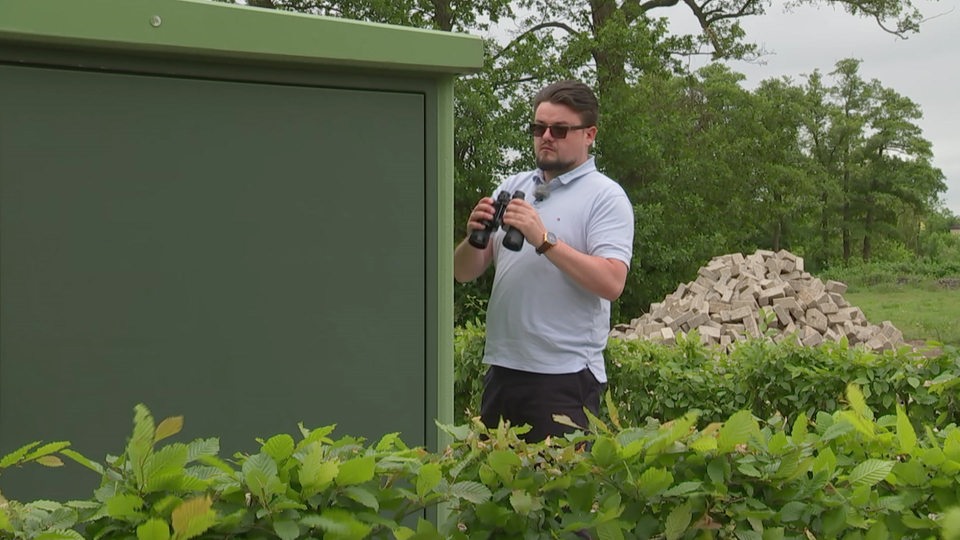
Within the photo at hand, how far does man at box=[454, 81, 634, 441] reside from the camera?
3.62 meters

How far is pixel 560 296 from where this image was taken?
3674 millimetres

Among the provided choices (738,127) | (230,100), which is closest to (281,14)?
(230,100)

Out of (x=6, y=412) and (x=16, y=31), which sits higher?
(x=16, y=31)

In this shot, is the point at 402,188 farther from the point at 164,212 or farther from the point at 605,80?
the point at 605,80

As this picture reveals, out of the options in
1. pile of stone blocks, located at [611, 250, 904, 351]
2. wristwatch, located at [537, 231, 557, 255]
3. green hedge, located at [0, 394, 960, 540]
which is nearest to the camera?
green hedge, located at [0, 394, 960, 540]

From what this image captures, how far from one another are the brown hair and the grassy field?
15597 mm

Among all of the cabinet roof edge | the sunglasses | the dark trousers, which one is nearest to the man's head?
the sunglasses

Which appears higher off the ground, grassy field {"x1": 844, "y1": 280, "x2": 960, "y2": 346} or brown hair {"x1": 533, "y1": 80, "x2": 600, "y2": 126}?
brown hair {"x1": 533, "y1": 80, "x2": 600, "y2": 126}

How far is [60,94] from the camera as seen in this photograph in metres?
2.38

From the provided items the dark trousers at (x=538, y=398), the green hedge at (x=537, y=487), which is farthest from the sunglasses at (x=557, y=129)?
the green hedge at (x=537, y=487)

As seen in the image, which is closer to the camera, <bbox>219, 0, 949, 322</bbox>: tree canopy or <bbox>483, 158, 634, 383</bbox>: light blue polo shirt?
<bbox>483, 158, 634, 383</bbox>: light blue polo shirt

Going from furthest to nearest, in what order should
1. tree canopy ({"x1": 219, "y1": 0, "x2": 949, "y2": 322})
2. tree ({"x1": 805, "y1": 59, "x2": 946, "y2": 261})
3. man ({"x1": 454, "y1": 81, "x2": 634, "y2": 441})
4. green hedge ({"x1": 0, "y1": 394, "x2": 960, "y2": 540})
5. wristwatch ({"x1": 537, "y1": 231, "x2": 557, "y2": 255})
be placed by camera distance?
tree ({"x1": 805, "y1": 59, "x2": 946, "y2": 261})
tree canopy ({"x1": 219, "y1": 0, "x2": 949, "y2": 322})
man ({"x1": 454, "y1": 81, "x2": 634, "y2": 441})
wristwatch ({"x1": 537, "y1": 231, "x2": 557, "y2": 255})
green hedge ({"x1": 0, "y1": 394, "x2": 960, "y2": 540})

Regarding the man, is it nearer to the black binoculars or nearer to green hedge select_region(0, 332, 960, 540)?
the black binoculars

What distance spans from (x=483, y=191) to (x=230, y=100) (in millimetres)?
13296
